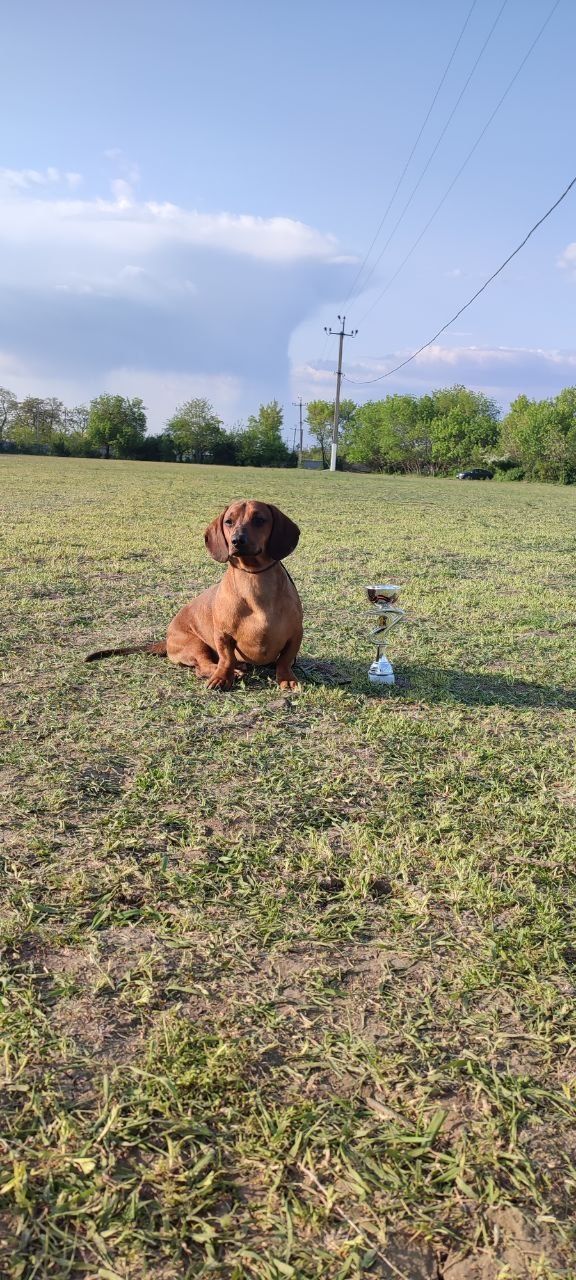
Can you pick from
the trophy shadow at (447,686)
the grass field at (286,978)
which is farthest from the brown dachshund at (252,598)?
the trophy shadow at (447,686)

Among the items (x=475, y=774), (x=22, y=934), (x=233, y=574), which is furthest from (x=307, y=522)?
(x=22, y=934)

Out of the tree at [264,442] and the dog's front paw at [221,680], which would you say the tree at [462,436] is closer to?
the tree at [264,442]

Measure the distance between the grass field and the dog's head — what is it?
0.81m

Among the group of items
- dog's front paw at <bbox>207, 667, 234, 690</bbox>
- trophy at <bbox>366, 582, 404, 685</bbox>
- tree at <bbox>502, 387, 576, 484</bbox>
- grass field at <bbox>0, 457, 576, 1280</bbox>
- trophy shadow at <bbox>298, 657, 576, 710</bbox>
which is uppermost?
tree at <bbox>502, 387, 576, 484</bbox>

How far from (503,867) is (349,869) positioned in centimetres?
52

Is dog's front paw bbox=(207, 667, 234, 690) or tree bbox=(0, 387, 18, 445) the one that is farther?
tree bbox=(0, 387, 18, 445)

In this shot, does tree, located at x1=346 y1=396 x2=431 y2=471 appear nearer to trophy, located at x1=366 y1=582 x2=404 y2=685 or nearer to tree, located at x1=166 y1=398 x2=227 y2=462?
tree, located at x1=166 y1=398 x2=227 y2=462

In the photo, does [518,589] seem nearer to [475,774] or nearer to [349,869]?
[475,774]

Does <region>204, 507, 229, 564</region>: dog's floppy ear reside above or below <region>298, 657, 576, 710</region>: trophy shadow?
above

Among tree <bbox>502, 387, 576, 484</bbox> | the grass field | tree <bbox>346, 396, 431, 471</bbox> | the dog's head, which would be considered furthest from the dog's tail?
tree <bbox>346, 396, 431, 471</bbox>

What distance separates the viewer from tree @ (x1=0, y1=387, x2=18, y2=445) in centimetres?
9150

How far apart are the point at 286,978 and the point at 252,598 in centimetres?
234

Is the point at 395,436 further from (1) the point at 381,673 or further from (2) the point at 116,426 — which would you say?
(1) the point at 381,673

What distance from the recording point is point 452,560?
9.83 metres
